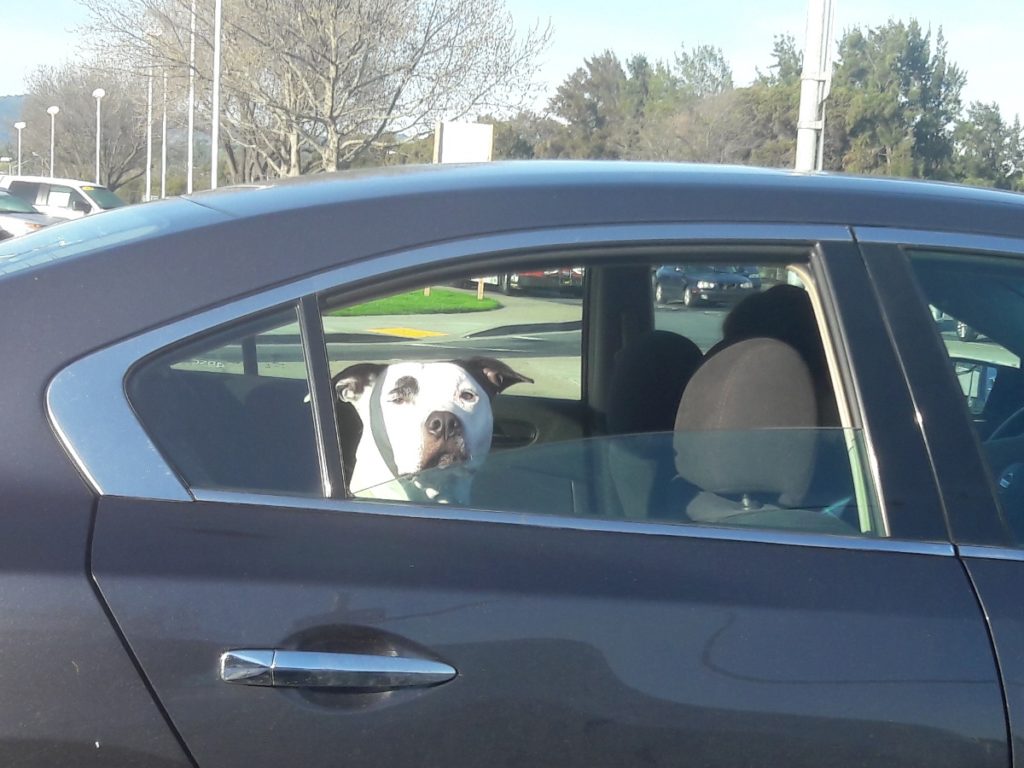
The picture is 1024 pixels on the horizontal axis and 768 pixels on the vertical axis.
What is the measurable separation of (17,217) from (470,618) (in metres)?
22.3

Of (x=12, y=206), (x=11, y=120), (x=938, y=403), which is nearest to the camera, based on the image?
(x=938, y=403)

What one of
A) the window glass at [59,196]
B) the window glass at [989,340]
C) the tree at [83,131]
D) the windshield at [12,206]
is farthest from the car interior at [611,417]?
the tree at [83,131]

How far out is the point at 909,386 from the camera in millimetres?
1785

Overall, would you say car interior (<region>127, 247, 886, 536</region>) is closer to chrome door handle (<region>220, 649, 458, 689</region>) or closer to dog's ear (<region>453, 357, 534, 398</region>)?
dog's ear (<region>453, 357, 534, 398</region>)

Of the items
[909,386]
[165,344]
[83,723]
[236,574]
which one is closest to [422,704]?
[236,574]

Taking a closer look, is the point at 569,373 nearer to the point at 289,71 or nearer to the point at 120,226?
the point at 120,226

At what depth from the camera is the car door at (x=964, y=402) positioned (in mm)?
1671

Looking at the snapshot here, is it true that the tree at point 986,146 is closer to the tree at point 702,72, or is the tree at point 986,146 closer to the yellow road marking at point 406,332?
the tree at point 702,72

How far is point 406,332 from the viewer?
2.24 m

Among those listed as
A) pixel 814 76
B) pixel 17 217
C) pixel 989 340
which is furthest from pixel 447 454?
pixel 17 217

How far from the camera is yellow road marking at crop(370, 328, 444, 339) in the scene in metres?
2.12

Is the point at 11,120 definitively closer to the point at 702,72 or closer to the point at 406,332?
the point at 702,72

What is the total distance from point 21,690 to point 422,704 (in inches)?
20.3

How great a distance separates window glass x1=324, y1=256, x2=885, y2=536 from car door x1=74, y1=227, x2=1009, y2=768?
94 millimetres
